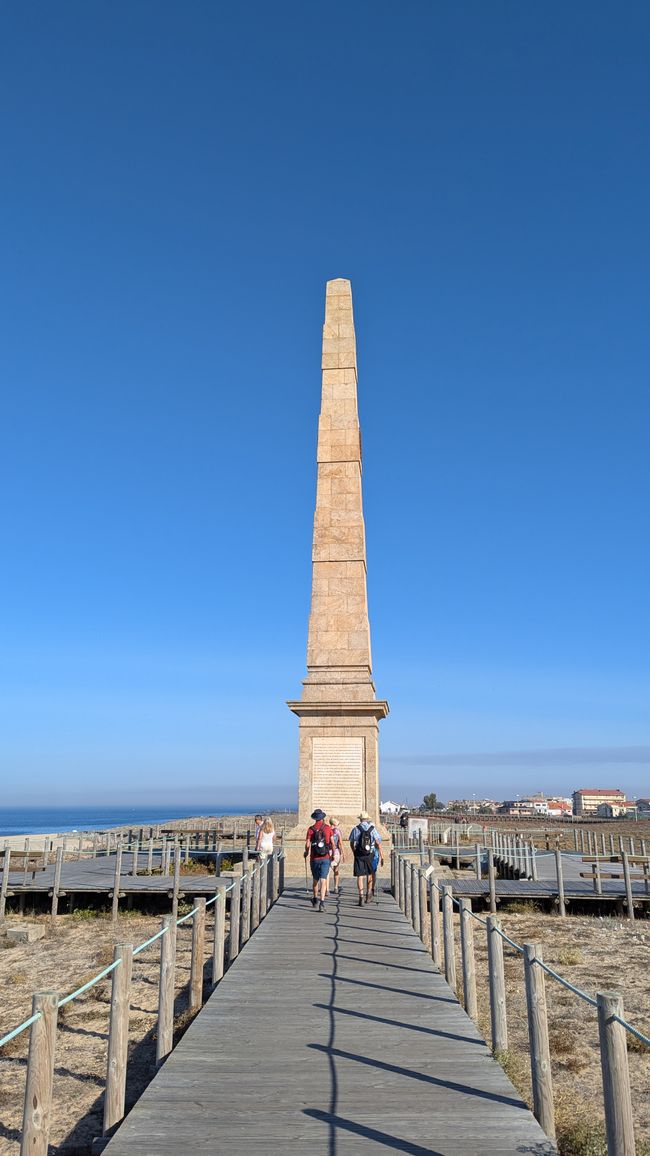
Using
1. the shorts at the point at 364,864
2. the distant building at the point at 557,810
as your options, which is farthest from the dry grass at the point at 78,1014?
the distant building at the point at 557,810

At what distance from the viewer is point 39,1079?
4793mm

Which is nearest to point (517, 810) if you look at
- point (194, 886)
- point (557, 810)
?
point (557, 810)

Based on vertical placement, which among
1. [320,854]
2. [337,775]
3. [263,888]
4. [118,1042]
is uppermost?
[337,775]

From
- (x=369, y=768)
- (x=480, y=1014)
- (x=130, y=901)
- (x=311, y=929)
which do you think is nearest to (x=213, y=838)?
(x=130, y=901)

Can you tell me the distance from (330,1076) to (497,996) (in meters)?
1.72

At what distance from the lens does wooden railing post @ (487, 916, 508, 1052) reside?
22.7 ft

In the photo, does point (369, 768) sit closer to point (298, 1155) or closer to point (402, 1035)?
point (402, 1035)

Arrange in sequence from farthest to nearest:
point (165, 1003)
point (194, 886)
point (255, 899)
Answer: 1. point (194, 886)
2. point (255, 899)
3. point (165, 1003)

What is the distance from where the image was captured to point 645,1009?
10578 mm

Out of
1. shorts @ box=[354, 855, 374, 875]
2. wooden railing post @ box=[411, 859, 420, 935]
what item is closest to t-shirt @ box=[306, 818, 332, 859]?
shorts @ box=[354, 855, 374, 875]

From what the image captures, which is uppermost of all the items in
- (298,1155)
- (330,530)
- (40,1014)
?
(330,530)

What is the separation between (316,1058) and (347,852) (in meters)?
11.8

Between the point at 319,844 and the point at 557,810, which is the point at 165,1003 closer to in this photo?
the point at 319,844

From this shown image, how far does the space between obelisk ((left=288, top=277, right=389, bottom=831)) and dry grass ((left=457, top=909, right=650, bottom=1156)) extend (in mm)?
4018
